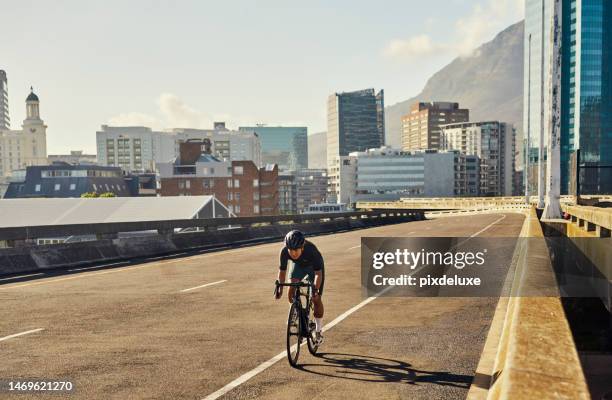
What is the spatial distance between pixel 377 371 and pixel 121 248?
17016mm

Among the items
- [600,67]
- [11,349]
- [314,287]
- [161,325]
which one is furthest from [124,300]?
[600,67]

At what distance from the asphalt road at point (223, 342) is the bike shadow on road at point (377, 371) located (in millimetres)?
13

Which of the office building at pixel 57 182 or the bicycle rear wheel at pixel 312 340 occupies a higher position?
the office building at pixel 57 182

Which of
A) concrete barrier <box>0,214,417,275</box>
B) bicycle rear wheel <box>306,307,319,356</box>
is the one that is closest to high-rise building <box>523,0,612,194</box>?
concrete barrier <box>0,214,417,275</box>

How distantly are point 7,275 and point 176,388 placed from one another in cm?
1276

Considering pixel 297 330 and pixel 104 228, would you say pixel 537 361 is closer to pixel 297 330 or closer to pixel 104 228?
pixel 297 330

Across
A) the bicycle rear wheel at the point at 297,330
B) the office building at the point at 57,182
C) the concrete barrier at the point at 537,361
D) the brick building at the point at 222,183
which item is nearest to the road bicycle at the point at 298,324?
the bicycle rear wheel at the point at 297,330

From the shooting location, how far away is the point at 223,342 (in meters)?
8.70

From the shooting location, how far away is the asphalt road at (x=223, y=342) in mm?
6645

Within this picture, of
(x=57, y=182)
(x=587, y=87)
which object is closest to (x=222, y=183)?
(x=57, y=182)

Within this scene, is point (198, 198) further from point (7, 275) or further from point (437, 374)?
point (437, 374)

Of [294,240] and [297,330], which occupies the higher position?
[294,240]

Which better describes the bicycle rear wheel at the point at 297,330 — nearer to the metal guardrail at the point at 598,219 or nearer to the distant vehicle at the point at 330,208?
the metal guardrail at the point at 598,219

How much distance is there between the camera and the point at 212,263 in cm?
2041
